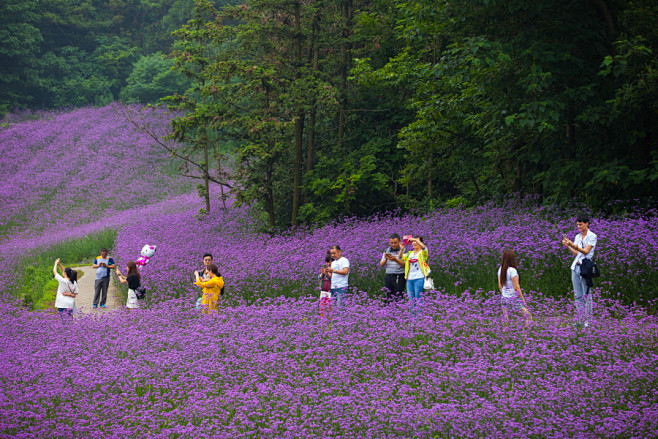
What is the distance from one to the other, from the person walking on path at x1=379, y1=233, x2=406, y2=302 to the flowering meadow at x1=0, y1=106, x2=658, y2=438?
1129mm

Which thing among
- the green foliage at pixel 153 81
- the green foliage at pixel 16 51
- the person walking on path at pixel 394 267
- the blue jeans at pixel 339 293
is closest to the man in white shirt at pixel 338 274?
the blue jeans at pixel 339 293

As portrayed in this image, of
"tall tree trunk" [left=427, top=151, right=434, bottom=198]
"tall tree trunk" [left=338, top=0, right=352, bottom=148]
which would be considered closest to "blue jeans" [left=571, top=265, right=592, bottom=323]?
"tall tree trunk" [left=427, top=151, right=434, bottom=198]

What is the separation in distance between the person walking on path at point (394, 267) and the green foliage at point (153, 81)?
4707 centimetres

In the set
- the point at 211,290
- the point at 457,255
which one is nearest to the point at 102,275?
the point at 211,290

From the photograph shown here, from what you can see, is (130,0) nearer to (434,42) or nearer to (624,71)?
(434,42)

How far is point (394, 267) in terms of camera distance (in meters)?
10.8

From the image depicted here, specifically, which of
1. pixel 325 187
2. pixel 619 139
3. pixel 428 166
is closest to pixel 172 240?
pixel 325 187

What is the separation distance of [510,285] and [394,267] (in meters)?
2.47

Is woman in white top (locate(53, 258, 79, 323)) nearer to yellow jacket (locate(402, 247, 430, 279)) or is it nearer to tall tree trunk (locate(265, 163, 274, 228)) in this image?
yellow jacket (locate(402, 247, 430, 279))

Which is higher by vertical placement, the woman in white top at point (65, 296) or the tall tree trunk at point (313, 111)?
the tall tree trunk at point (313, 111)

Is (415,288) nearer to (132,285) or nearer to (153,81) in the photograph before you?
(132,285)

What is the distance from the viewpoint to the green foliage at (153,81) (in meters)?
54.3

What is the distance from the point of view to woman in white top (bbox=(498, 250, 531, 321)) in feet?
28.3

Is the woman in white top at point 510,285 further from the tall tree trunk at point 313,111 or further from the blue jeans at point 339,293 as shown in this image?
the tall tree trunk at point 313,111
